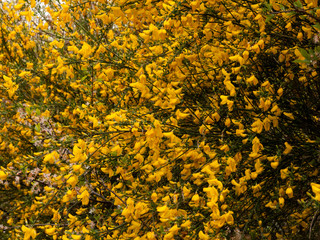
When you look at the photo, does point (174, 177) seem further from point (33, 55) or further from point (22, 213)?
point (33, 55)

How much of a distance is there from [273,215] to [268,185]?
236mm

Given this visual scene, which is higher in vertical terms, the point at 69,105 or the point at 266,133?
the point at 69,105

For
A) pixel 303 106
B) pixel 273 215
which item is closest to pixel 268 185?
pixel 273 215

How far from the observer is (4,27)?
14.6 feet

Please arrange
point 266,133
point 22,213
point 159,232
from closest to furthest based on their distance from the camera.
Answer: point 159,232 < point 266,133 < point 22,213

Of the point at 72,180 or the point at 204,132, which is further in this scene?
the point at 204,132

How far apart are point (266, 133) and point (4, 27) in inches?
136

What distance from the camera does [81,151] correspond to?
6.06 ft

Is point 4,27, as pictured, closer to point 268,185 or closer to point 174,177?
point 174,177

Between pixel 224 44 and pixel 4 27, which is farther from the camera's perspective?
pixel 4 27

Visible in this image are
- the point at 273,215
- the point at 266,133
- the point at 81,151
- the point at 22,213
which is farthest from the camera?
the point at 22,213

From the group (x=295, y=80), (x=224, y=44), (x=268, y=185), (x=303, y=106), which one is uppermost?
(x=224, y=44)

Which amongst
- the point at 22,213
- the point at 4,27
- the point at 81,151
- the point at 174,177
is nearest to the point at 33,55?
the point at 4,27

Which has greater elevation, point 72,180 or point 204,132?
point 204,132
